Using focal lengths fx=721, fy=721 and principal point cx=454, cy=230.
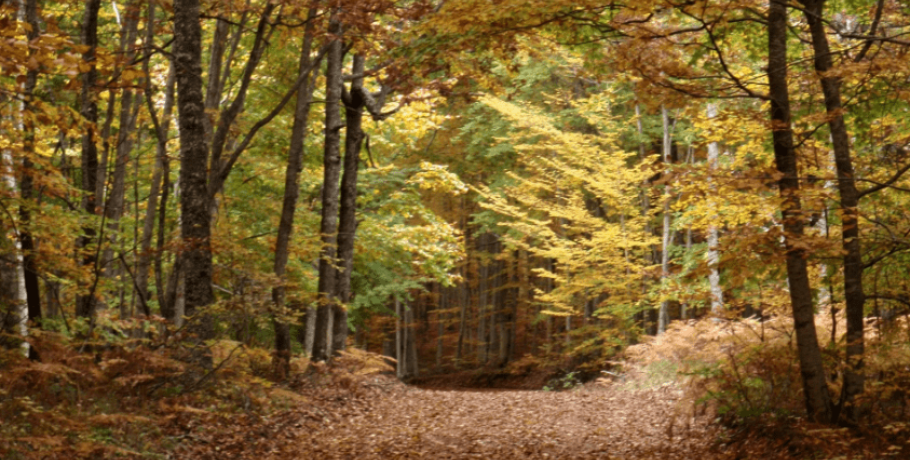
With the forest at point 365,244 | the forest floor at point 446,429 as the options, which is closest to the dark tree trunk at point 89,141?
the forest at point 365,244

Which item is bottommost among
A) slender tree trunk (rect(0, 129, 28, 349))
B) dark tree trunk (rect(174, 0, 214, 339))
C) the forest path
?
the forest path

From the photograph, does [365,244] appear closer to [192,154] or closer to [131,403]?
[192,154]


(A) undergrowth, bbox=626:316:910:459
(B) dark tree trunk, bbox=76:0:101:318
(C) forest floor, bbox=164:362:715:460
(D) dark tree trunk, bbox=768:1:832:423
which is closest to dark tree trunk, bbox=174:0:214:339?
(B) dark tree trunk, bbox=76:0:101:318

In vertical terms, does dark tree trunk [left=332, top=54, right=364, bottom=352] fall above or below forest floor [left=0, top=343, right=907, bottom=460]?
above

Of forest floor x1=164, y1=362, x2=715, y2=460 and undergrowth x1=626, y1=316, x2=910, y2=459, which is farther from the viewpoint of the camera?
forest floor x1=164, y1=362, x2=715, y2=460

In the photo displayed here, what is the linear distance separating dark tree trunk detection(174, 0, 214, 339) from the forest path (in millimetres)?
2357

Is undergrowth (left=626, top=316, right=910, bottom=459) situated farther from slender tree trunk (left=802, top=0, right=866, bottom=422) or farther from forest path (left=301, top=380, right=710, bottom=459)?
forest path (left=301, top=380, right=710, bottom=459)

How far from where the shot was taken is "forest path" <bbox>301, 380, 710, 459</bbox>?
8.02m

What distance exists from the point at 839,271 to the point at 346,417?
6.72 metres

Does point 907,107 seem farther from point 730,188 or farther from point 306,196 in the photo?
point 306,196

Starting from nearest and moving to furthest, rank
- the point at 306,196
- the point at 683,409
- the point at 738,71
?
1. the point at 683,409
2. the point at 738,71
3. the point at 306,196

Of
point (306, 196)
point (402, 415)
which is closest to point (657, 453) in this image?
point (402, 415)

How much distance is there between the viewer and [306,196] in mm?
19812

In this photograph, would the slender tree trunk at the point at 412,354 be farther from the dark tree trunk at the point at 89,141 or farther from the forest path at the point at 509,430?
the dark tree trunk at the point at 89,141
